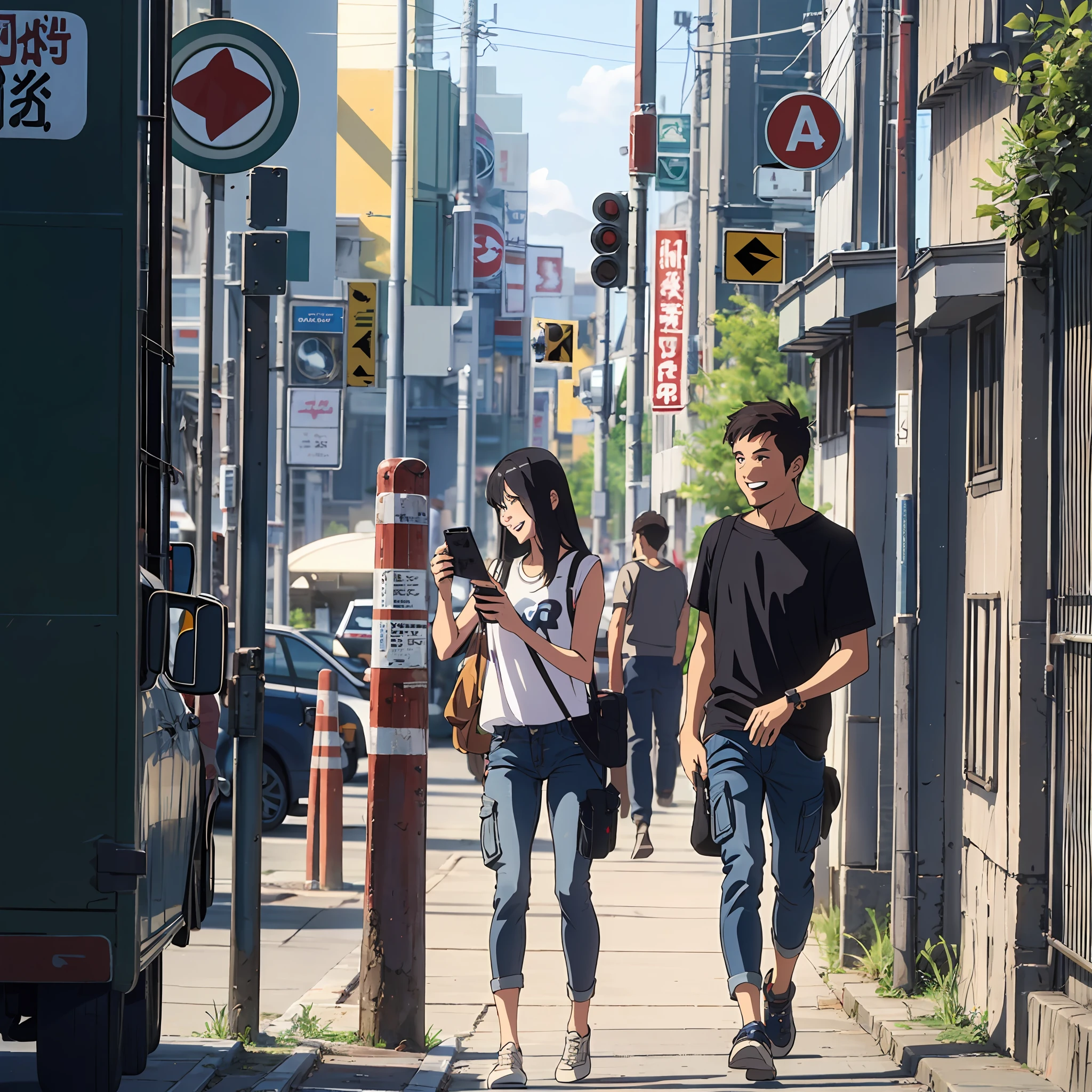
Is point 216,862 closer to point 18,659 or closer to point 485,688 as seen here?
point 485,688

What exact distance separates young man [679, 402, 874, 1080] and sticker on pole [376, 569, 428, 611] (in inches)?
44.6

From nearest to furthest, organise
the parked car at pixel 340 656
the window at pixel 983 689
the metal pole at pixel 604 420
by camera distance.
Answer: the window at pixel 983 689
the parked car at pixel 340 656
the metal pole at pixel 604 420

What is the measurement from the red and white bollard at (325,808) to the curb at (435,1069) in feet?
14.3

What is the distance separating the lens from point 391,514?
259 inches

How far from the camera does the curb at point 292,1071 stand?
5.97 m

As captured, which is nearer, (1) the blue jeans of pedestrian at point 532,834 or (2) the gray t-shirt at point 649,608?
(1) the blue jeans of pedestrian at point 532,834

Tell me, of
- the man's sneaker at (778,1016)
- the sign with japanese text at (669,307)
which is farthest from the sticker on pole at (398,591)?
the sign with japanese text at (669,307)

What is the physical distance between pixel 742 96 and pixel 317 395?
30.7 metres

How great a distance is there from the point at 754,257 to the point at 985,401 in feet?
26.5

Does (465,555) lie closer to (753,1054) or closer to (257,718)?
(257,718)

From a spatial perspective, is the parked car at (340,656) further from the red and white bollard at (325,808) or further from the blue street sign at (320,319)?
the red and white bollard at (325,808)

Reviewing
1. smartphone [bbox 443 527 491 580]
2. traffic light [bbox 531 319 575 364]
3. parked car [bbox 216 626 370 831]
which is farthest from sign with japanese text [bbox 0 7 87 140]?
traffic light [bbox 531 319 575 364]

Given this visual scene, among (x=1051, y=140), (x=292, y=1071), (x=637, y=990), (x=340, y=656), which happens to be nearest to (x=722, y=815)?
(x=292, y=1071)

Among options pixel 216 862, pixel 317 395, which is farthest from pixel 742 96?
pixel 216 862
